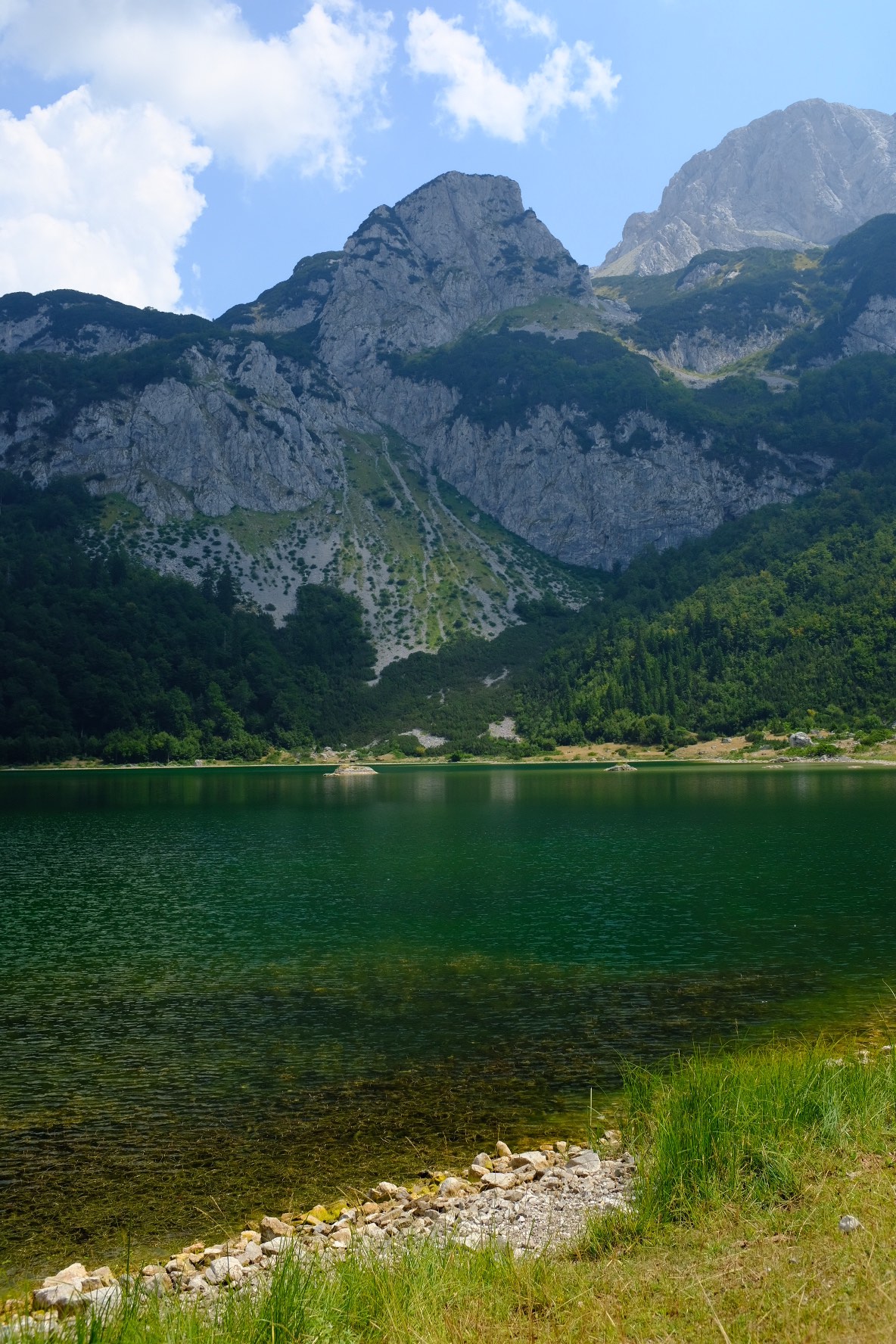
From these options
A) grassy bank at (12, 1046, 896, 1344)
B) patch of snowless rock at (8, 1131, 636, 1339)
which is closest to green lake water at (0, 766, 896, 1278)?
patch of snowless rock at (8, 1131, 636, 1339)

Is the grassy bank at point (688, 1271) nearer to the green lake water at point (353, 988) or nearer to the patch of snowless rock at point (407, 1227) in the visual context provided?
the patch of snowless rock at point (407, 1227)

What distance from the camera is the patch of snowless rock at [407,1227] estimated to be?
10.7 metres

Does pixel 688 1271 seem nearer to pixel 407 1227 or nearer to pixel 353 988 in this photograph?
A: pixel 407 1227

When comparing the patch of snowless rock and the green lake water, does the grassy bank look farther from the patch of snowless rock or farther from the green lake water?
the green lake water

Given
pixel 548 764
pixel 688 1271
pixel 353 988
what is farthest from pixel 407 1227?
pixel 548 764

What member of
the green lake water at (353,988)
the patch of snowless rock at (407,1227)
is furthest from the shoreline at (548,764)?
the patch of snowless rock at (407,1227)

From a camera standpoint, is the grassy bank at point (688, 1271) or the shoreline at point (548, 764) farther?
the shoreline at point (548, 764)

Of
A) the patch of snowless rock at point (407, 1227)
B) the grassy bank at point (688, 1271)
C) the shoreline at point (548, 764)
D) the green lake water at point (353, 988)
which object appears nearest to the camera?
the grassy bank at point (688, 1271)

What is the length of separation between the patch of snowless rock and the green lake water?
49.5 inches

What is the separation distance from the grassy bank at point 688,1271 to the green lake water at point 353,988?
17.9 feet

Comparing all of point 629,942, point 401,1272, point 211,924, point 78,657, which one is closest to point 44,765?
point 78,657

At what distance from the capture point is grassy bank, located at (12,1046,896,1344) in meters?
7.98

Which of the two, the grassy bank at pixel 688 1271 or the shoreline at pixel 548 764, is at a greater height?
the grassy bank at pixel 688 1271

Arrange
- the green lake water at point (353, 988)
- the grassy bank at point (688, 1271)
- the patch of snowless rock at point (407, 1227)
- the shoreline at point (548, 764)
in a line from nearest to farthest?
the grassy bank at point (688, 1271), the patch of snowless rock at point (407, 1227), the green lake water at point (353, 988), the shoreline at point (548, 764)
